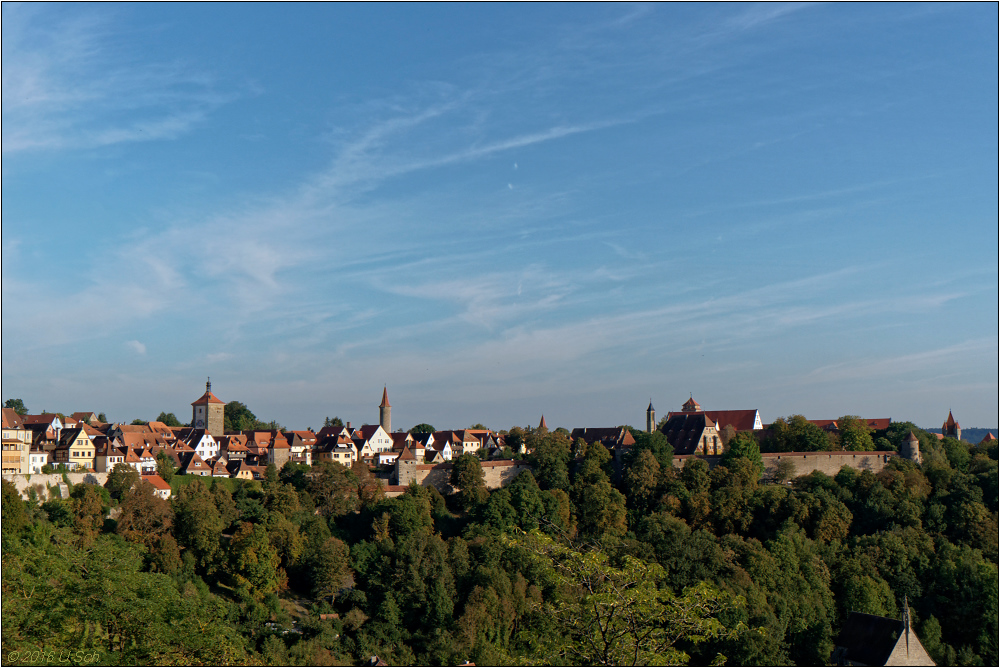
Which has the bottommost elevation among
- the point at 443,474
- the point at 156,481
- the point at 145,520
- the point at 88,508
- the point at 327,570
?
the point at 327,570

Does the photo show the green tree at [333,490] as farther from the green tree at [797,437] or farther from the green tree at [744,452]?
the green tree at [797,437]

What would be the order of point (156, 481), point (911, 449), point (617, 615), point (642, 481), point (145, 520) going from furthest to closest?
point (911, 449), point (642, 481), point (156, 481), point (145, 520), point (617, 615)

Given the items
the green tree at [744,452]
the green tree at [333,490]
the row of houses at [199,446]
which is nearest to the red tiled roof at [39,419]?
the row of houses at [199,446]

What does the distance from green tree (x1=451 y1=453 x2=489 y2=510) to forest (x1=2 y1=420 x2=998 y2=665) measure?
0.12 metres

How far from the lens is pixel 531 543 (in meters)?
23.4

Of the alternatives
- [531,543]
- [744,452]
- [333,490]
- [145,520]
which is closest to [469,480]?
[333,490]

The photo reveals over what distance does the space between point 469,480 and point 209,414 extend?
81.9ft

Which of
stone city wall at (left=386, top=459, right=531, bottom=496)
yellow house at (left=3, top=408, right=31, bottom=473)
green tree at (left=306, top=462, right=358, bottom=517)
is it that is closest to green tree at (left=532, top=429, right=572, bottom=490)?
stone city wall at (left=386, top=459, right=531, bottom=496)

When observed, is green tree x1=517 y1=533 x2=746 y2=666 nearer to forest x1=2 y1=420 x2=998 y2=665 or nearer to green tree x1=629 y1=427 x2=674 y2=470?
forest x1=2 y1=420 x2=998 y2=665

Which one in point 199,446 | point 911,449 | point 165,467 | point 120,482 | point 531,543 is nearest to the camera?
point 531,543

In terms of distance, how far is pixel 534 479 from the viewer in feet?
169

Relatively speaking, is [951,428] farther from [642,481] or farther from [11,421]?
[11,421]

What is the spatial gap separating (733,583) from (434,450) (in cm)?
3039

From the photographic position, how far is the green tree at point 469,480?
48.7 m
